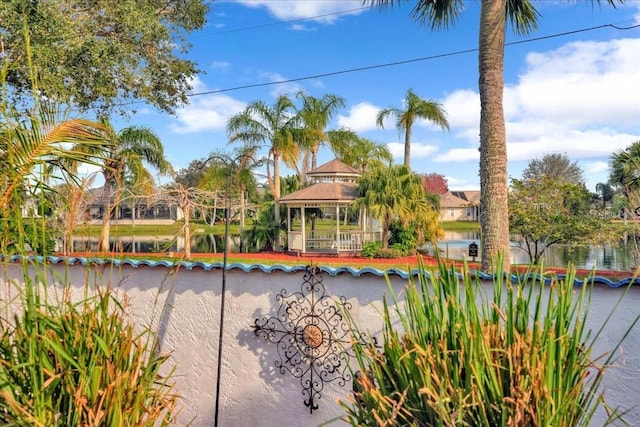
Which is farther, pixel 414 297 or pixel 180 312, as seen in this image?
pixel 180 312

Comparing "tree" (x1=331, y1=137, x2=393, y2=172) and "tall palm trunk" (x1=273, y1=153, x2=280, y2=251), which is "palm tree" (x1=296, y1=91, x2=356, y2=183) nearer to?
"tree" (x1=331, y1=137, x2=393, y2=172)

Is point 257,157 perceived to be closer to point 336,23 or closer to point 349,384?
point 336,23

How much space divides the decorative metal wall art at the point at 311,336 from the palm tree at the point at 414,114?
2246 cm

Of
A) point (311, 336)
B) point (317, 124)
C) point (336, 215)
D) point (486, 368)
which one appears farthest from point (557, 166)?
point (486, 368)

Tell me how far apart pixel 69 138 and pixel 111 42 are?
395 inches

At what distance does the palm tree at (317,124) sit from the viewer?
2500 centimetres

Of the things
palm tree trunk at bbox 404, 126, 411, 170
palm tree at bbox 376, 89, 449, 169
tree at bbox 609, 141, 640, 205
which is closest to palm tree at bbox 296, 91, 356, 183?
palm tree at bbox 376, 89, 449, 169

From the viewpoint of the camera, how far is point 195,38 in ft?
47.8

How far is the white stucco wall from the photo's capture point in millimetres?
3805

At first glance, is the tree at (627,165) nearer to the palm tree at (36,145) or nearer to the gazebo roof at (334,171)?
the gazebo roof at (334,171)

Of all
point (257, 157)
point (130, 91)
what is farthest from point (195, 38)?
point (257, 157)

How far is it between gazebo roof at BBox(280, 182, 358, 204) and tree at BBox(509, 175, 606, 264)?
802cm

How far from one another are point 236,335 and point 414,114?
23.6 metres

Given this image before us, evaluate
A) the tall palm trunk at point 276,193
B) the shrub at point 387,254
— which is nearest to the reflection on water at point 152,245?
the tall palm trunk at point 276,193
